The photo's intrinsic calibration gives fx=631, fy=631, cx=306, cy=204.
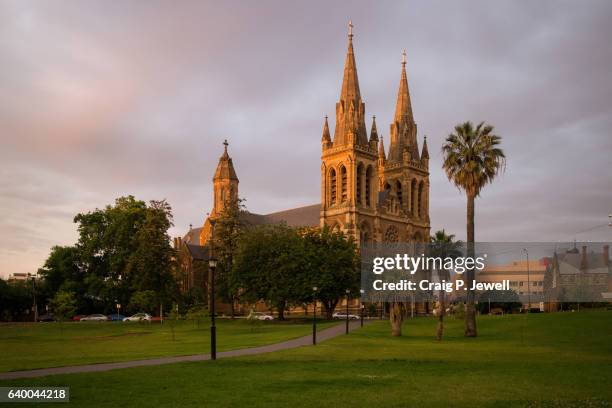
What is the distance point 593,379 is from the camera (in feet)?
65.7

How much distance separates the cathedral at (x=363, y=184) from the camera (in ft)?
307

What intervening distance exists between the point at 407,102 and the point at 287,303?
1901 inches

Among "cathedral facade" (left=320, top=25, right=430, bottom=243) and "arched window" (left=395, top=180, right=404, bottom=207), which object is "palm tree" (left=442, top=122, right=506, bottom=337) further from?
"arched window" (left=395, top=180, right=404, bottom=207)

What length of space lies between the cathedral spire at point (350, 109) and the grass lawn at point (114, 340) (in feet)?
113

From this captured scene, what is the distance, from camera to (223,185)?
118m

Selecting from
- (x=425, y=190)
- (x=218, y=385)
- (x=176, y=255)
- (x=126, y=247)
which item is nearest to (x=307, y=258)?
(x=176, y=255)

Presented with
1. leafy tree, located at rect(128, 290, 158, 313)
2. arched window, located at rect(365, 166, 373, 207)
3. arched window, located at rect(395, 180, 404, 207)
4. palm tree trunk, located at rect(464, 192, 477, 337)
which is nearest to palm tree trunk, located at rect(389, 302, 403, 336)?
palm tree trunk, located at rect(464, 192, 477, 337)

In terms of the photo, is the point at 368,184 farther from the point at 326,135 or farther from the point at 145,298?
the point at 145,298

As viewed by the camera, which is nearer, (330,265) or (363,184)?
(330,265)

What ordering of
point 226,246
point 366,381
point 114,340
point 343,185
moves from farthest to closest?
1. point 343,185
2. point 226,246
3. point 114,340
4. point 366,381

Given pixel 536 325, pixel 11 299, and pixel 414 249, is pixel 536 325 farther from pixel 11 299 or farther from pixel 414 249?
pixel 11 299

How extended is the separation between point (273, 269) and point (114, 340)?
26.9 metres

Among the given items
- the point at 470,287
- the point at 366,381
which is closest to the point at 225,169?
the point at 470,287

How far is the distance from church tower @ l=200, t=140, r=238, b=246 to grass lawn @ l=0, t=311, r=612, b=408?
88207mm
